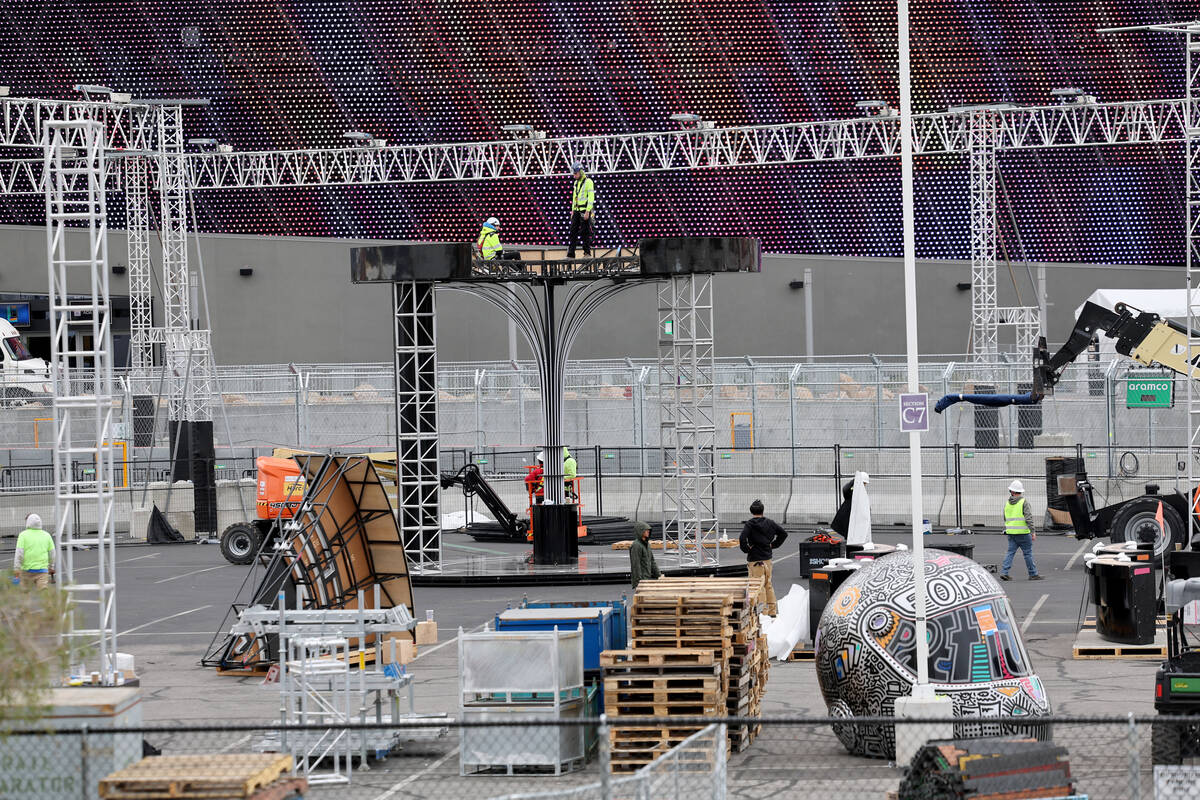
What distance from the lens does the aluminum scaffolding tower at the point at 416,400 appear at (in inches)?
977

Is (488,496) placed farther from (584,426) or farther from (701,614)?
(701,614)

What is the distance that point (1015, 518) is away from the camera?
76.2 feet

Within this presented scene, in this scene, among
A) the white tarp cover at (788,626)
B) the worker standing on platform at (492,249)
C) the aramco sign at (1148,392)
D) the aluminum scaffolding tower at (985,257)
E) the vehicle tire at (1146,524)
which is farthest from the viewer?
the aluminum scaffolding tower at (985,257)

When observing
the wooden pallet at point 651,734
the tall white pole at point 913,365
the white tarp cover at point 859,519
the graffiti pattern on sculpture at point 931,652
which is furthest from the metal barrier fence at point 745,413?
the tall white pole at point 913,365

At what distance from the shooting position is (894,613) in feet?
41.3

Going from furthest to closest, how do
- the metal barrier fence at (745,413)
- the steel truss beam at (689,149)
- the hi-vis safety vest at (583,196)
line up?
the steel truss beam at (689,149)
the metal barrier fence at (745,413)
the hi-vis safety vest at (583,196)

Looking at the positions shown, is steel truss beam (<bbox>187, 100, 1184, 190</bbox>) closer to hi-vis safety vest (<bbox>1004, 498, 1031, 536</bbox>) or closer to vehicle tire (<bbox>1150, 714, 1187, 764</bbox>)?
hi-vis safety vest (<bbox>1004, 498, 1031, 536</bbox>)

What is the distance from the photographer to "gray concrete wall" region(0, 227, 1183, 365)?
2188 inches

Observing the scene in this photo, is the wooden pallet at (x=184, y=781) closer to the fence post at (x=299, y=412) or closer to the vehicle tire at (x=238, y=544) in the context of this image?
the vehicle tire at (x=238, y=544)

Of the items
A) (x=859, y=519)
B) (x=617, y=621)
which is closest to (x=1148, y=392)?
(x=859, y=519)

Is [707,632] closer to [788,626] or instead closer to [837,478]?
[788,626]

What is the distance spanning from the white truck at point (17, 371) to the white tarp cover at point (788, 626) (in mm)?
25406

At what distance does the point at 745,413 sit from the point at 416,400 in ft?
43.2

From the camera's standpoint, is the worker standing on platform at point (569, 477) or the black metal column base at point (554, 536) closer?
the black metal column base at point (554, 536)
